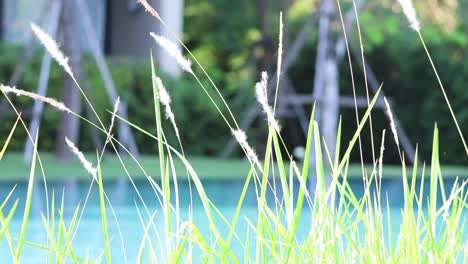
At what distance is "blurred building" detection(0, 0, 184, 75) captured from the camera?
39.2ft

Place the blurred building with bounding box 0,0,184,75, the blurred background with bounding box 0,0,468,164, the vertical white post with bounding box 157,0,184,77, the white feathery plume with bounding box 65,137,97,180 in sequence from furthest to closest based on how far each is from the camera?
the blurred building with bounding box 0,0,184,75 → the vertical white post with bounding box 157,0,184,77 → the blurred background with bounding box 0,0,468,164 → the white feathery plume with bounding box 65,137,97,180

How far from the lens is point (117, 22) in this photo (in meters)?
13.2

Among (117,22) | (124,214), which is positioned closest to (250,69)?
(117,22)

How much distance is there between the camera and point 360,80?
473 inches

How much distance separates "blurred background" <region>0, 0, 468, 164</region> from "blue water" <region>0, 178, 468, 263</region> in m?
1.99

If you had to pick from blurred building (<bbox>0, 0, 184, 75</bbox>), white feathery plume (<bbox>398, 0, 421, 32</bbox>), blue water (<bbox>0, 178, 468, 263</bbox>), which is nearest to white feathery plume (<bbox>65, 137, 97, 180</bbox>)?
white feathery plume (<bbox>398, 0, 421, 32</bbox>)

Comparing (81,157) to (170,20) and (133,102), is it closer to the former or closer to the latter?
(133,102)

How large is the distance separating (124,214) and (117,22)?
7.60 metres

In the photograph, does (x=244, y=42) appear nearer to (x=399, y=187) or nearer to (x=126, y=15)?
(x=126, y=15)

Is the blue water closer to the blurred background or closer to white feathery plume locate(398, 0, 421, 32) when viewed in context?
the blurred background

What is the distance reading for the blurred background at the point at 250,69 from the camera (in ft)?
32.4

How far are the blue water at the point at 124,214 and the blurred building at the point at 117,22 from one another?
4.25 metres

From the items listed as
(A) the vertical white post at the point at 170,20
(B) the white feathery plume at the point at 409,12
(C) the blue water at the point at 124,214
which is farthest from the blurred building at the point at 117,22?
(B) the white feathery plume at the point at 409,12

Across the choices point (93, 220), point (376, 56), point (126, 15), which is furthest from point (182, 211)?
point (126, 15)
